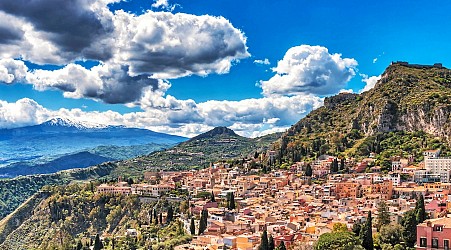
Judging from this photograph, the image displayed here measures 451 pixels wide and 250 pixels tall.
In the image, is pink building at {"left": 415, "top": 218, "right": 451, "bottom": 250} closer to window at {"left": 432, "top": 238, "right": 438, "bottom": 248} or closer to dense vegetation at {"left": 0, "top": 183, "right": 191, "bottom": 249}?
window at {"left": 432, "top": 238, "right": 438, "bottom": 248}

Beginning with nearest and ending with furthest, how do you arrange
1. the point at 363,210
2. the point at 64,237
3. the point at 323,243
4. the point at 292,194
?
the point at 323,243
the point at 363,210
the point at 292,194
the point at 64,237

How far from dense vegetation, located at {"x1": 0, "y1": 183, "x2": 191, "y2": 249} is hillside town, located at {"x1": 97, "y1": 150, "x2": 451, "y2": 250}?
282 cm

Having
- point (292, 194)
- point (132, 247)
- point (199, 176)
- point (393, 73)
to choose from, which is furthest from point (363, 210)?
point (393, 73)

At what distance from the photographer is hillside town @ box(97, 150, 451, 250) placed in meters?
41.3

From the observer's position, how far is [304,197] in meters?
60.2

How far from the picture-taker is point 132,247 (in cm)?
5434

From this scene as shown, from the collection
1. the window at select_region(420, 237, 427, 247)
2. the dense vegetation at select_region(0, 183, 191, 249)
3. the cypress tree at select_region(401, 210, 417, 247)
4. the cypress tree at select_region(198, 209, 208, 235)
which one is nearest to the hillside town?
the window at select_region(420, 237, 427, 247)

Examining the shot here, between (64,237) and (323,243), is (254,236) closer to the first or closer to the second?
(323,243)

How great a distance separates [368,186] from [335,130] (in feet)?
144

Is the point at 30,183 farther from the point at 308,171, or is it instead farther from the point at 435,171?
the point at 435,171

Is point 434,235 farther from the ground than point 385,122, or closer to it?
closer to it

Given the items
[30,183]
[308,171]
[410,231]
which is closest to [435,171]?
[308,171]

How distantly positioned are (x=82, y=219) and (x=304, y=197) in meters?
38.8

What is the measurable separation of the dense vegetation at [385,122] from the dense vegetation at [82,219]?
26680mm
